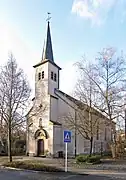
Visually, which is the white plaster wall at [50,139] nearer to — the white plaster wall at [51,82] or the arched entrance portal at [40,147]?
the arched entrance portal at [40,147]

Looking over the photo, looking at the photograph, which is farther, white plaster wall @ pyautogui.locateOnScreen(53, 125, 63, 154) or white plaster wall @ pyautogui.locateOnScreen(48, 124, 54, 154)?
white plaster wall @ pyautogui.locateOnScreen(53, 125, 63, 154)

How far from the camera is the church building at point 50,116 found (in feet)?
128

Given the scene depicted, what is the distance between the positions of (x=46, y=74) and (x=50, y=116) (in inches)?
260

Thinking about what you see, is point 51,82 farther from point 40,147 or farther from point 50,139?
point 40,147

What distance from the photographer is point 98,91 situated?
33.7 meters

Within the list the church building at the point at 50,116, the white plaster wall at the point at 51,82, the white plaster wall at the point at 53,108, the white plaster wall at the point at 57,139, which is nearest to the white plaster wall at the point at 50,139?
the church building at the point at 50,116

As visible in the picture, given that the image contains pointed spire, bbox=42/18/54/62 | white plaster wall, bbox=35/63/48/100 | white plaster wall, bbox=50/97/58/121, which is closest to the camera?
white plaster wall, bbox=50/97/58/121

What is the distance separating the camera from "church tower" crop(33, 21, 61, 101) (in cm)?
4138

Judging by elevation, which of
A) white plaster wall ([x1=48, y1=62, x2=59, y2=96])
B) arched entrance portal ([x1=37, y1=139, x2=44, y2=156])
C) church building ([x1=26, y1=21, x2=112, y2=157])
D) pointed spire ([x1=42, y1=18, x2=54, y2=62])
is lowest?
arched entrance portal ([x1=37, y1=139, x2=44, y2=156])

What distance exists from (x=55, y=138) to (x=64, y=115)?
3.99 meters

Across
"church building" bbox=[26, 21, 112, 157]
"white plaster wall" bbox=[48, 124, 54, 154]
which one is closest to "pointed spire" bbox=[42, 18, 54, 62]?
"church building" bbox=[26, 21, 112, 157]

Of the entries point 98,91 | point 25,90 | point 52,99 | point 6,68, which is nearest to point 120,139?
point 98,91

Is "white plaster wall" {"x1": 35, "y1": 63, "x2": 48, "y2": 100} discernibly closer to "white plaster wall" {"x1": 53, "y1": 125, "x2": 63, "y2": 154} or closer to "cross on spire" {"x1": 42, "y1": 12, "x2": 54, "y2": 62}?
"cross on spire" {"x1": 42, "y1": 12, "x2": 54, "y2": 62}

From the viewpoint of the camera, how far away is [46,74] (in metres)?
41.6
